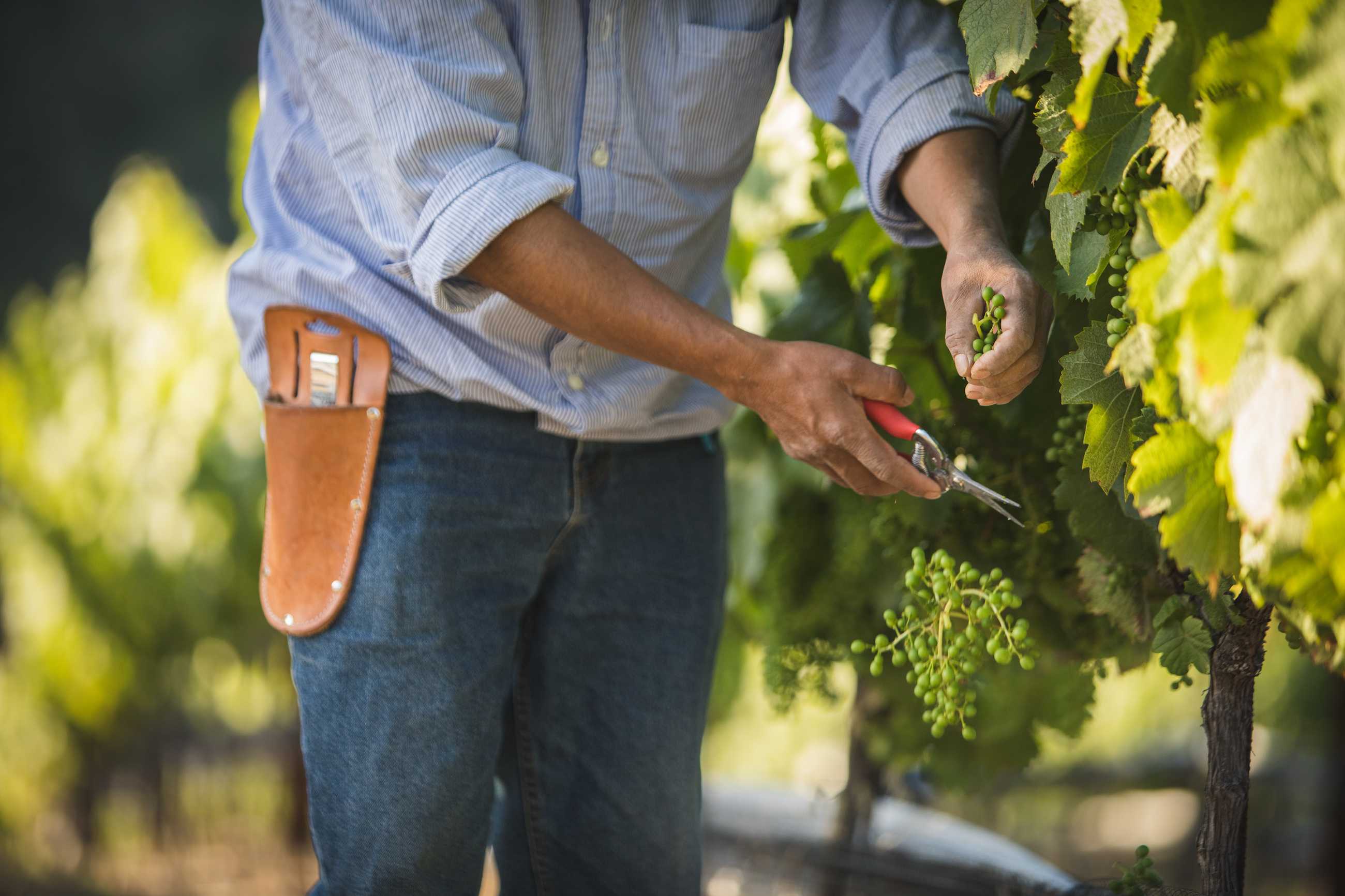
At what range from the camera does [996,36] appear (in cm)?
81

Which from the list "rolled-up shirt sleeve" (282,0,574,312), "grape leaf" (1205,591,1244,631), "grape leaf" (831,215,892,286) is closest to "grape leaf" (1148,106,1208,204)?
"grape leaf" (1205,591,1244,631)

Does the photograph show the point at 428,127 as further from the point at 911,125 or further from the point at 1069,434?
the point at 1069,434

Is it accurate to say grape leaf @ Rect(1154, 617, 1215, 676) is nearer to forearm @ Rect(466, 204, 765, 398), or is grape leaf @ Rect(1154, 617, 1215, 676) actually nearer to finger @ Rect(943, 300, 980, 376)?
finger @ Rect(943, 300, 980, 376)

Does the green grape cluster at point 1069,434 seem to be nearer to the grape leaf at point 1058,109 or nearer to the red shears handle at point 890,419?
the red shears handle at point 890,419

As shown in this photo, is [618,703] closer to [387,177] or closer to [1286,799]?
[387,177]

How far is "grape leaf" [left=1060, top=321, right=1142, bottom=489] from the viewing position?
31.5 inches

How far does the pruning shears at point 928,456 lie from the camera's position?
0.96 metres

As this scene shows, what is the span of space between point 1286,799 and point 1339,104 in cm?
313

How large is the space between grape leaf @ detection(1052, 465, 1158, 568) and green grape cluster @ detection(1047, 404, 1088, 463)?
0.13 feet

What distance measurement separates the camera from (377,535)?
1.06 metres

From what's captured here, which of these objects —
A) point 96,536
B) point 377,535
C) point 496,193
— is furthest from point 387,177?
point 96,536

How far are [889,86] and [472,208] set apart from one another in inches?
16.8

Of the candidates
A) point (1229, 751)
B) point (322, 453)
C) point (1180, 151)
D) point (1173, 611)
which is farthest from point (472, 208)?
point (1229, 751)

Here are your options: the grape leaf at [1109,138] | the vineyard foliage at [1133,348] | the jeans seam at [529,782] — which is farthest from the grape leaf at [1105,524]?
the jeans seam at [529,782]
